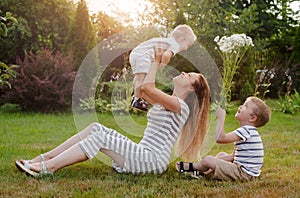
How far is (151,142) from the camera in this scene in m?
3.21

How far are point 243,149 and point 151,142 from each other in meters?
0.70

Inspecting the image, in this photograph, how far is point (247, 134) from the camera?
3197 mm

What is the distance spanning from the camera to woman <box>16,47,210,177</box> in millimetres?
3084

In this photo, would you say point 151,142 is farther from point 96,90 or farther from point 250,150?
point 96,90

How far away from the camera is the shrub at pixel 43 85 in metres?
7.57

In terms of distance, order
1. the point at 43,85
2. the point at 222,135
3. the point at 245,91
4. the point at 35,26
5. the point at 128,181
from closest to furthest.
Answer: the point at 128,181
the point at 222,135
the point at 43,85
the point at 245,91
the point at 35,26

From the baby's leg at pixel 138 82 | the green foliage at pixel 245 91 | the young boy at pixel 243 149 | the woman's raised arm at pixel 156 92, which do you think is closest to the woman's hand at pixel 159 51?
the woman's raised arm at pixel 156 92

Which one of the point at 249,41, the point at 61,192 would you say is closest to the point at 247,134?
the point at 61,192

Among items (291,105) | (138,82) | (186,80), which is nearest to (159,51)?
(138,82)

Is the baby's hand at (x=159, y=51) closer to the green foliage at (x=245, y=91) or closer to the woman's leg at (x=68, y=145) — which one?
the woman's leg at (x=68, y=145)

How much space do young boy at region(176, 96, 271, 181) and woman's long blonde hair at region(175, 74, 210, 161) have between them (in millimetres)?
149

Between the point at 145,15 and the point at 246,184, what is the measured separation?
9910mm

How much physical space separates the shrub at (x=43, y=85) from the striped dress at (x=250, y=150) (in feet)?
15.8

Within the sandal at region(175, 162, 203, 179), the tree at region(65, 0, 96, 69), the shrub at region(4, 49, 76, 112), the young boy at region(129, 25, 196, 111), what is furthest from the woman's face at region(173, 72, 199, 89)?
the tree at region(65, 0, 96, 69)
